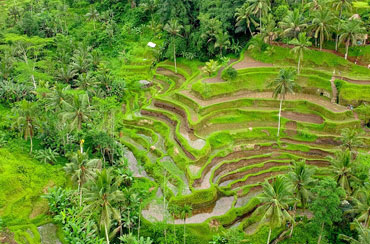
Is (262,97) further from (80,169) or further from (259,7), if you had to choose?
(80,169)

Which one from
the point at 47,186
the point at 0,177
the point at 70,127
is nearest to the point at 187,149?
the point at 70,127

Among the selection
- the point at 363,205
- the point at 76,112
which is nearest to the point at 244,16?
the point at 76,112

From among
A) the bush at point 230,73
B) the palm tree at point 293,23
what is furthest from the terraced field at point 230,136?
the palm tree at point 293,23

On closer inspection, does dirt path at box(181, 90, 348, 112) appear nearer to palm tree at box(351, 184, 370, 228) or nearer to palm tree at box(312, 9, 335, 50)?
palm tree at box(312, 9, 335, 50)

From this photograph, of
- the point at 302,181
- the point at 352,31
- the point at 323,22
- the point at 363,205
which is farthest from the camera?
the point at 323,22

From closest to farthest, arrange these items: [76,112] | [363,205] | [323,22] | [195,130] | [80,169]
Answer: [363,205] → [80,169] → [76,112] → [195,130] → [323,22]

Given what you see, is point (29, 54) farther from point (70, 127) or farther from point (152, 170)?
point (152, 170)
